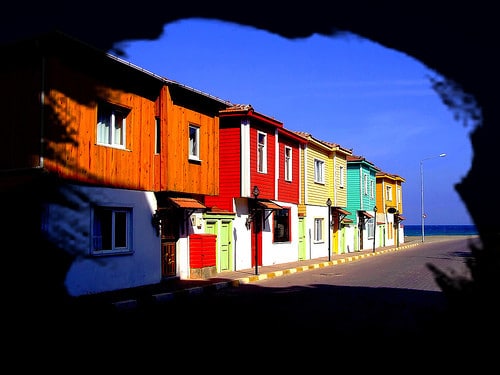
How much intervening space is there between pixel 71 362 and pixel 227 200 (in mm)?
15530

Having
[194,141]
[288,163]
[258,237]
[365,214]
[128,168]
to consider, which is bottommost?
[258,237]

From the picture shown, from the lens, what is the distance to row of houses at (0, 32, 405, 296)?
13.0 m

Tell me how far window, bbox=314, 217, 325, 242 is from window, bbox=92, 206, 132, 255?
17.1 metres

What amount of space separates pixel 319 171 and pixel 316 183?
4.37 feet

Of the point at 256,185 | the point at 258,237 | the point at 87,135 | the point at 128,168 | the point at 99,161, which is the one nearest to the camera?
the point at 87,135

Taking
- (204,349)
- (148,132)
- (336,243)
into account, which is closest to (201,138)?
(148,132)

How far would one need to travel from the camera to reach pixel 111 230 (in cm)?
1497

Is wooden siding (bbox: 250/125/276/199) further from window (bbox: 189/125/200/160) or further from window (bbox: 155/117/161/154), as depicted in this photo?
window (bbox: 155/117/161/154)

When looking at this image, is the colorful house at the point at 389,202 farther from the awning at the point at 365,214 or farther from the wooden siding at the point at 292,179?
the wooden siding at the point at 292,179

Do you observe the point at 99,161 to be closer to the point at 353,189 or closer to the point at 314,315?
the point at 314,315

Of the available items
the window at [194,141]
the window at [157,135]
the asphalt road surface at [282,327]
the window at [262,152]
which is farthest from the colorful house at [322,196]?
the asphalt road surface at [282,327]

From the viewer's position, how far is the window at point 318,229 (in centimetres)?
3145

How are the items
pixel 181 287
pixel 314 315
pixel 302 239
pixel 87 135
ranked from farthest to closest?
pixel 302 239 < pixel 181 287 < pixel 87 135 < pixel 314 315

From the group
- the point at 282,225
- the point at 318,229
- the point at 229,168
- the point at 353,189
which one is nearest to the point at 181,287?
the point at 229,168
